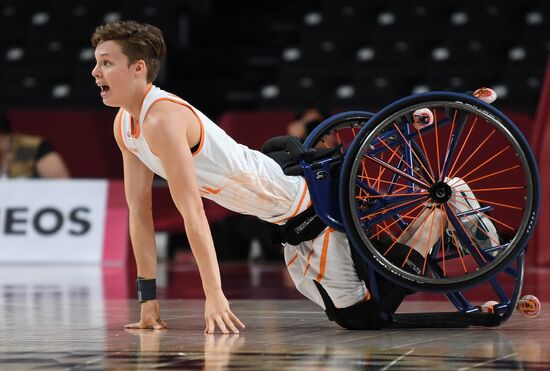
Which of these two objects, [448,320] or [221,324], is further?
[448,320]

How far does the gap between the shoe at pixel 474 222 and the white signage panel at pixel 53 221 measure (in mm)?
5570

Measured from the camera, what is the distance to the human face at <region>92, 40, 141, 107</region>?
4.26 meters

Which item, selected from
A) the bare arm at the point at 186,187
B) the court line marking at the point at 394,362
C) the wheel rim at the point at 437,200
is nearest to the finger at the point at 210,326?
the bare arm at the point at 186,187

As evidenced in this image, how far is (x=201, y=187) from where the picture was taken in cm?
438

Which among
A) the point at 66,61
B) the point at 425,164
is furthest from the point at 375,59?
the point at 425,164

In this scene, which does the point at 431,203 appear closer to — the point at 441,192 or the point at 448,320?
the point at 441,192

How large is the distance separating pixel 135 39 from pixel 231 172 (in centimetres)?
64

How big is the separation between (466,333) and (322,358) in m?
0.91

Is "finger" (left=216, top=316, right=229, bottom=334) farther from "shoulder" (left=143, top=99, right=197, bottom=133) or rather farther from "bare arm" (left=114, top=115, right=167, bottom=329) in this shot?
"shoulder" (left=143, top=99, right=197, bottom=133)

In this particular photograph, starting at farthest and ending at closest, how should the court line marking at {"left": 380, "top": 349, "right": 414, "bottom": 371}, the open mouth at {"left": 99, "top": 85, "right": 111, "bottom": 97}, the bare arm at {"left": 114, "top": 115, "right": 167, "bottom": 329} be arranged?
1. the bare arm at {"left": 114, "top": 115, "right": 167, "bottom": 329}
2. the open mouth at {"left": 99, "top": 85, "right": 111, "bottom": 97}
3. the court line marking at {"left": 380, "top": 349, "right": 414, "bottom": 371}

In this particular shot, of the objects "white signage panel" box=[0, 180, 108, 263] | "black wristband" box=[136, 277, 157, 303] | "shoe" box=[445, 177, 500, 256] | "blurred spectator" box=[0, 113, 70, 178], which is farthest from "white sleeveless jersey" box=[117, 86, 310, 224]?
"blurred spectator" box=[0, 113, 70, 178]

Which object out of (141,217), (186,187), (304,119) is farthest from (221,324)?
(304,119)

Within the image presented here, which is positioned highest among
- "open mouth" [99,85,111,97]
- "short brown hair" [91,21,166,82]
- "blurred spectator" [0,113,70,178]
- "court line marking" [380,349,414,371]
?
"blurred spectator" [0,113,70,178]

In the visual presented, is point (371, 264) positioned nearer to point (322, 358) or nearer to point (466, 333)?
point (466, 333)
